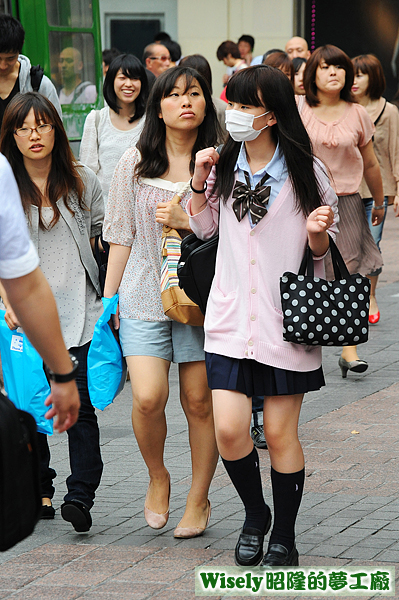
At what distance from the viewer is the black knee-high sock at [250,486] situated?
12.9 ft

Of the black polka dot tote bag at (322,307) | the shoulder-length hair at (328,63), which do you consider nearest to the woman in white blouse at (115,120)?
the shoulder-length hair at (328,63)

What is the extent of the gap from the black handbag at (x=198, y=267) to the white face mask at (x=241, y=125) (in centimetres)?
44

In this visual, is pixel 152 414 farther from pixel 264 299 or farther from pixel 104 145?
pixel 104 145

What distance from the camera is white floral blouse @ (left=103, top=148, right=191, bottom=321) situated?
174 inches

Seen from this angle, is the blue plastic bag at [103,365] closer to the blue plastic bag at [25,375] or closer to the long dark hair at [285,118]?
the blue plastic bag at [25,375]

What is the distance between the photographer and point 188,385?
14.5 ft

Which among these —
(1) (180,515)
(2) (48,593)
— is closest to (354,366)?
(1) (180,515)

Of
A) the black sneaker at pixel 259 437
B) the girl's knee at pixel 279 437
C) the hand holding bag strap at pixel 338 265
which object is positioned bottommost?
the black sneaker at pixel 259 437

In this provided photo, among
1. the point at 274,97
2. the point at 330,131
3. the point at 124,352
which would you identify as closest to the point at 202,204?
the point at 274,97

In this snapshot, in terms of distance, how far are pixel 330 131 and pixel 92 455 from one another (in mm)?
3113

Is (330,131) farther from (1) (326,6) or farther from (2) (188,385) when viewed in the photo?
(1) (326,6)

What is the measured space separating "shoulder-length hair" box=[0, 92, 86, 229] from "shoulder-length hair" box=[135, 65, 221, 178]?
0.37m

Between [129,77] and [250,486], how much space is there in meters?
4.35

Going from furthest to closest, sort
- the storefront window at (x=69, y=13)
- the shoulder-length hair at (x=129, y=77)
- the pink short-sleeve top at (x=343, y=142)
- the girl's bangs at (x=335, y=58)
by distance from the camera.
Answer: the storefront window at (x=69, y=13)
the shoulder-length hair at (x=129, y=77)
the girl's bangs at (x=335, y=58)
the pink short-sleeve top at (x=343, y=142)
